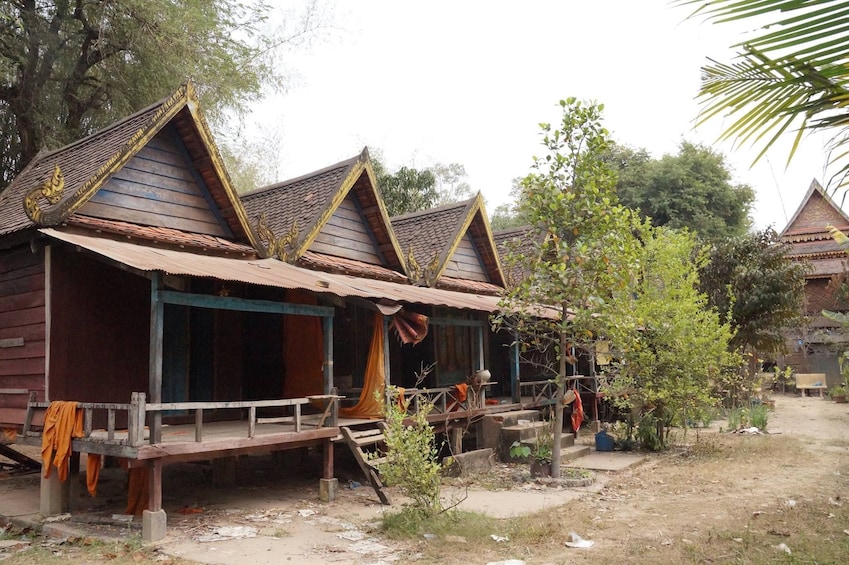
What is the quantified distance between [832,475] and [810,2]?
1025 centimetres

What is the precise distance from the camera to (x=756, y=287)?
2073 cm

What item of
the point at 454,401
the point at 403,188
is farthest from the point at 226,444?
the point at 403,188

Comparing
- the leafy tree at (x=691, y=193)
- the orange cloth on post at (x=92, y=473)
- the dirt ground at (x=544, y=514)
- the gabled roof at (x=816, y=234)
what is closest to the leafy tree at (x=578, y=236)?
the dirt ground at (x=544, y=514)

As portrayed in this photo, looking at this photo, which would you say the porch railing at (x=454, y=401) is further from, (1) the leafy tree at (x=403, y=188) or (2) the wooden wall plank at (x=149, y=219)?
(1) the leafy tree at (x=403, y=188)

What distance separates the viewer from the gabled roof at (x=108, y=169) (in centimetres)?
870

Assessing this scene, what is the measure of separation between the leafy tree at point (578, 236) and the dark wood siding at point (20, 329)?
6204mm

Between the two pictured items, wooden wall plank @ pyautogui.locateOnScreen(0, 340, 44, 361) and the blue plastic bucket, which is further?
the blue plastic bucket

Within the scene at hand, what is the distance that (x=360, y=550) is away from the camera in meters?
6.96

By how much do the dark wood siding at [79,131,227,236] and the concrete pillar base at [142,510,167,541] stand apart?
4.18 meters

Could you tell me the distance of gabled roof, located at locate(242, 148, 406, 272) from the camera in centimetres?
1206

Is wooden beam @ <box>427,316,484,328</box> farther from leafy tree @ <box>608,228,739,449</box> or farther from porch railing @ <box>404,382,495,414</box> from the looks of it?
leafy tree @ <box>608,228,739,449</box>

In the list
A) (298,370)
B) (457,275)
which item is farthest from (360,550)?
(457,275)

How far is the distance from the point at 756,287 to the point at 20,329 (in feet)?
63.0

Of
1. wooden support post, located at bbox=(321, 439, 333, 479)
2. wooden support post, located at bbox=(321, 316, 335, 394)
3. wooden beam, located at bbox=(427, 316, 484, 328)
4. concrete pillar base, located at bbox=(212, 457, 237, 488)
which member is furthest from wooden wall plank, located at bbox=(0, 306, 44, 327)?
wooden beam, located at bbox=(427, 316, 484, 328)
